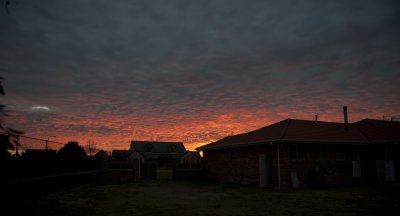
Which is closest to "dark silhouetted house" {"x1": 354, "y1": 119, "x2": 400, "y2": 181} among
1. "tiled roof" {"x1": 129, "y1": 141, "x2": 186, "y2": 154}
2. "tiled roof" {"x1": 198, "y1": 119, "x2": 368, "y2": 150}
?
"tiled roof" {"x1": 198, "y1": 119, "x2": 368, "y2": 150}

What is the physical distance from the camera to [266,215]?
10273 mm

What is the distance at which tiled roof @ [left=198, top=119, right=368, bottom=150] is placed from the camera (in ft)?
65.8

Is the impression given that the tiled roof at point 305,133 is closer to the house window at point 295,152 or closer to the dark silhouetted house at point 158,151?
the house window at point 295,152

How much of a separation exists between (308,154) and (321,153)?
1.38 meters

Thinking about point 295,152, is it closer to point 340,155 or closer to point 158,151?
point 340,155

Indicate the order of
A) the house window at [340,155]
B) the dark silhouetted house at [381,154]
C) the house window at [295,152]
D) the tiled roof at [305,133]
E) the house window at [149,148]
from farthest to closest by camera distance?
the house window at [149,148]
the house window at [340,155]
the dark silhouetted house at [381,154]
the tiled roof at [305,133]
the house window at [295,152]

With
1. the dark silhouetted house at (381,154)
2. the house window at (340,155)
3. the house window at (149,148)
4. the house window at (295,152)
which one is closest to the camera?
the house window at (295,152)

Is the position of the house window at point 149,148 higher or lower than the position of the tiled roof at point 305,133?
lower

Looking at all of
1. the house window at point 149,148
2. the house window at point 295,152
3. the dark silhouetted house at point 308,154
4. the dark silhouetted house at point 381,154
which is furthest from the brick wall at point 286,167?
the house window at point 149,148

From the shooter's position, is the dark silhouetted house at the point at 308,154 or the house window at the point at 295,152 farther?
the house window at the point at 295,152

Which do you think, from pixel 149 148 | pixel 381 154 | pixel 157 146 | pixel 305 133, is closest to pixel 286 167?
pixel 305 133

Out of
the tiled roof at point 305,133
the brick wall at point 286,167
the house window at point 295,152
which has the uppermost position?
the tiled roof at point 305,133

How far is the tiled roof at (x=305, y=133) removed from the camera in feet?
→ 65.8

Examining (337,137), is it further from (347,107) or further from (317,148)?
(347,107)
